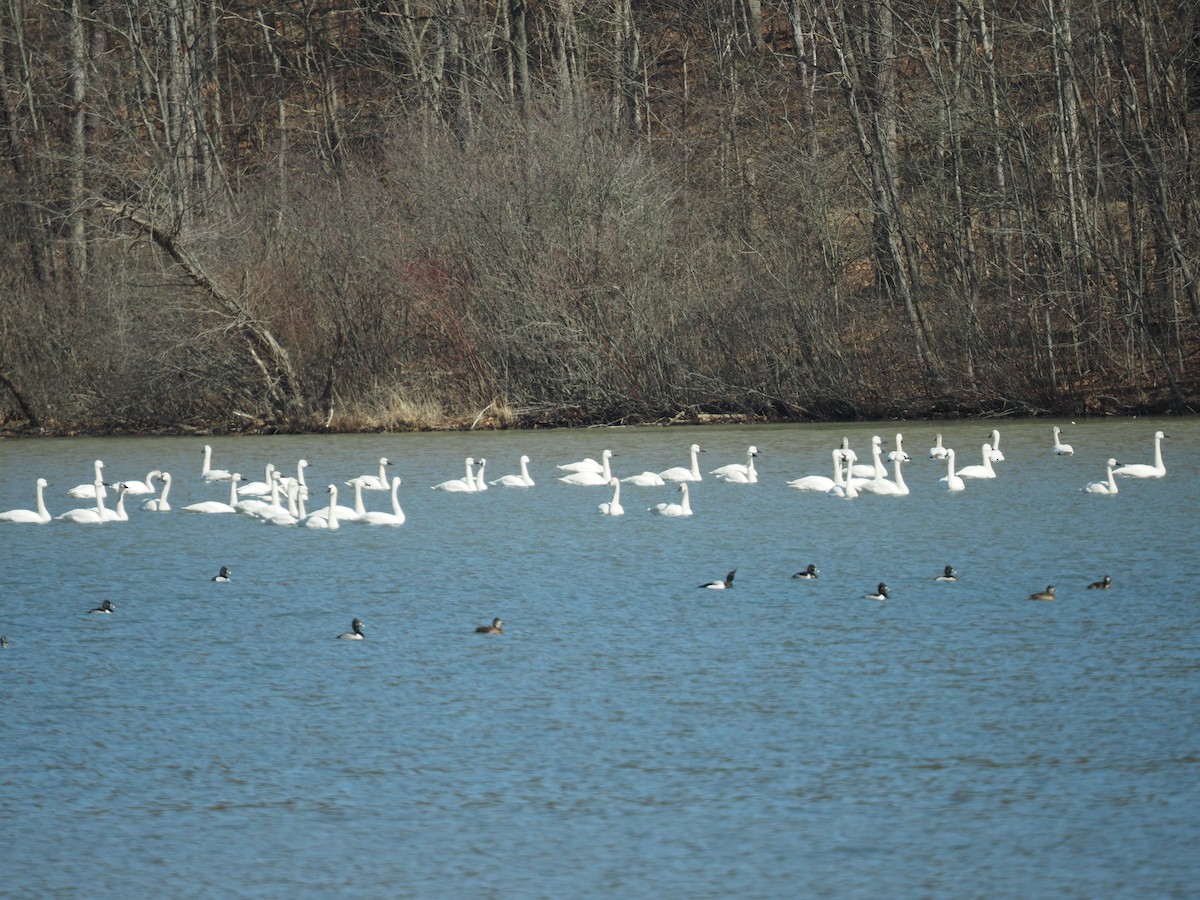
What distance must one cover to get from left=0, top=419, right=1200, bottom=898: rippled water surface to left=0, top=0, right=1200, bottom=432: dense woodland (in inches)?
539

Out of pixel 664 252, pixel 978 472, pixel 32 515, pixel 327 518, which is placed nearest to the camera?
pixel 327 518

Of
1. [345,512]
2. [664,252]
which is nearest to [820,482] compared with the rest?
[345,512]

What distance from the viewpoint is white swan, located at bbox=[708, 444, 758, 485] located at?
20703 millimetres

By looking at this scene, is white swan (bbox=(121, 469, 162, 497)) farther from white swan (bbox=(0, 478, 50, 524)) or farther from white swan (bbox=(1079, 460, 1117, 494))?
white swan (bbox=(1079, 460, 1117, 494))

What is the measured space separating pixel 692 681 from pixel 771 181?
87.2ft

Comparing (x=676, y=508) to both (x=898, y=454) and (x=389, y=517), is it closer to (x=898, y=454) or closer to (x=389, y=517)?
(x=389, y=517)

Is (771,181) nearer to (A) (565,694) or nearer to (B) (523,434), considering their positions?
(B) (523,434)

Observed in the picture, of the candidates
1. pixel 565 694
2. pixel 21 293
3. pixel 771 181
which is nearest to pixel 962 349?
pixel 771 181

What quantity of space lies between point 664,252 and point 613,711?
24252mm

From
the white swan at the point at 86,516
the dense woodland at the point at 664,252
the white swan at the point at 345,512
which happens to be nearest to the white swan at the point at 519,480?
the white swan at the point at 345,512

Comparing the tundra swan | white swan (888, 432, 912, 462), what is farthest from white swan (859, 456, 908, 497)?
the tundra swan

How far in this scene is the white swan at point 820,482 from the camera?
1916 centimetres

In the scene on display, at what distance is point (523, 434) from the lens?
29.9m

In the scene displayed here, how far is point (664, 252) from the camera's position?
32531 millimetres
